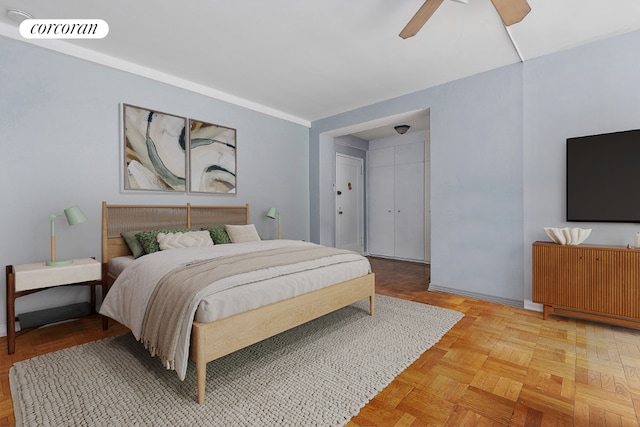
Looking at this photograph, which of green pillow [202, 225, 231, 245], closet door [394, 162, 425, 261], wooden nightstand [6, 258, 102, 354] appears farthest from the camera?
closet door [394, 162, 425, 261]

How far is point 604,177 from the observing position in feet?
9.09

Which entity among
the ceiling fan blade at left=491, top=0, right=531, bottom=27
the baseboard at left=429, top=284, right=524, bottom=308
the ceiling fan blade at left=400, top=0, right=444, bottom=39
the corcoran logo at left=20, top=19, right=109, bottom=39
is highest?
the corcoran logo at left=20, top=19, right=109, bottom=39

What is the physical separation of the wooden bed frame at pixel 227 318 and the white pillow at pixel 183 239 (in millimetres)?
473

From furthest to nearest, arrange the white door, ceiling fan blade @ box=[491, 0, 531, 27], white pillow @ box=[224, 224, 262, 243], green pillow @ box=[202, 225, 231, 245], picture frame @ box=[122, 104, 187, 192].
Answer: the white door → white pillow @ box=[224, 224, 262, 243] → green pillow @ box=[202, 225, 231, 245] → picture frame @ box=[122, 104, 187, 192] → ceiling fan blade @ box=[491, 0, 531, 27]

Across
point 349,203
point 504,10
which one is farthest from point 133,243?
point 349,203

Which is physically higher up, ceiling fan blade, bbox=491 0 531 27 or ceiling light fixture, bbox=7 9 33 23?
ceiling light fixture, bbox=7 9 33 23

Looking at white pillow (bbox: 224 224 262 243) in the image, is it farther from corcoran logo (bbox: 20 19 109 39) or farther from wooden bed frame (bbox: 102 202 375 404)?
corcoran logo (bbox: 20 19 109 39)

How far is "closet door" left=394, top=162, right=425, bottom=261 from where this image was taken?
228 inches

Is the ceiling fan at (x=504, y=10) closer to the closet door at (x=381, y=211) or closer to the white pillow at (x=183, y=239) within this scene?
the white pillow at (x=183, y=239)

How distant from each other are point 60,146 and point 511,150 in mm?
4517

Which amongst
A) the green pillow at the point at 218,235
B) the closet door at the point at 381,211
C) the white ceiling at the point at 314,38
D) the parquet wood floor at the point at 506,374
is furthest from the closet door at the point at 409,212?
the green pillow at the point at 218,235

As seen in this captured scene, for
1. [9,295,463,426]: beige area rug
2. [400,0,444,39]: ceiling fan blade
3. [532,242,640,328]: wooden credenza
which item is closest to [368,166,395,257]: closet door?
[532,242,640,328]: wooden credenza

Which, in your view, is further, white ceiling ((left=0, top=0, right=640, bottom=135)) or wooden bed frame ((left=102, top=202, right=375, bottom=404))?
white ceiling ((left=0, top=0, right=640, bottom=135))

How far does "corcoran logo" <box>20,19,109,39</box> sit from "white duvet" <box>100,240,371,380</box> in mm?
1972
